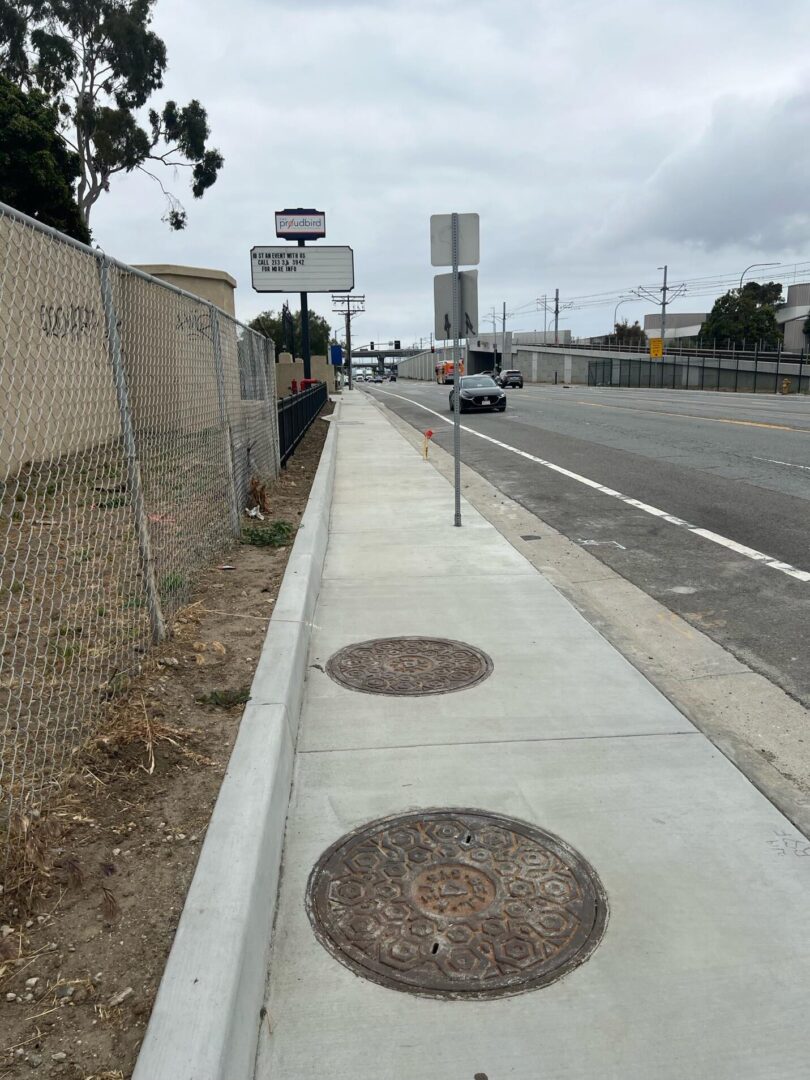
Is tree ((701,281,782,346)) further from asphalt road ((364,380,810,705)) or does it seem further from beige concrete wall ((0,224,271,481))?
beige concrete wall ((0,224,271,481))

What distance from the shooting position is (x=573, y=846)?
9.85 feet

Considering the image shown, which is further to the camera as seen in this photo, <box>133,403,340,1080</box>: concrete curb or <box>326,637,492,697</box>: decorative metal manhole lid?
<box>326,637,492,697</box>: decorative metal manhole lid

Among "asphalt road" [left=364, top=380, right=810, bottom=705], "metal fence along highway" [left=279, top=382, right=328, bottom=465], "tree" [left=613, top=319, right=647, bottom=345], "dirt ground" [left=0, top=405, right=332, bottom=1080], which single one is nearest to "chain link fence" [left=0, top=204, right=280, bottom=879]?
"dirt ground" [left=0, top=405, right=332, bottom=1080]

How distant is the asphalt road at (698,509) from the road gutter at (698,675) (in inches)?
5.9

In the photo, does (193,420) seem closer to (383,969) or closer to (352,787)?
(352,787)

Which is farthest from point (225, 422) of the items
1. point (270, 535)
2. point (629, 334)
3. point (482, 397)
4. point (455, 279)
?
point (629, 334)

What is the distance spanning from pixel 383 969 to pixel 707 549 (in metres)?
5.98

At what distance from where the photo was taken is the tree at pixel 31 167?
17.5m

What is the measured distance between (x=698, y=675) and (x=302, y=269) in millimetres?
33789

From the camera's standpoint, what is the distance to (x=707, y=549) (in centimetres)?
754

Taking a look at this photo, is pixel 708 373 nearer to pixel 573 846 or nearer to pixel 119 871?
pixel 573 846

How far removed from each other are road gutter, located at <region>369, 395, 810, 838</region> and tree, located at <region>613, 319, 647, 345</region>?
3524 inches

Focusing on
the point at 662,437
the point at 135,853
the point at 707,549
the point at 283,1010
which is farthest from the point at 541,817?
the point at 662,437

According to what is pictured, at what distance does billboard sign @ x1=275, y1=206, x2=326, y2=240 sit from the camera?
3753 cm
